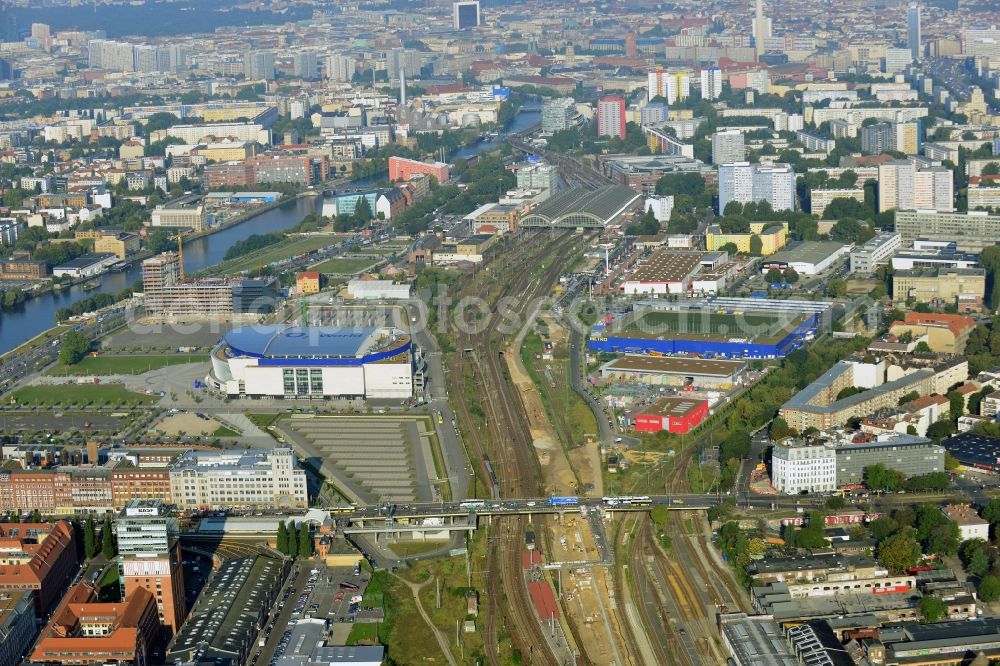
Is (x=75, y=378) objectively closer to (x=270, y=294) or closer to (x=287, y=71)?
(x=270, y=294)

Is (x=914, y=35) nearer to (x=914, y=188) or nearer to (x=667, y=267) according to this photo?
(x=914, y=188)

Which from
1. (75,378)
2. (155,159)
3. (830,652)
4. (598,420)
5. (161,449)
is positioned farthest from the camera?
(155,159)

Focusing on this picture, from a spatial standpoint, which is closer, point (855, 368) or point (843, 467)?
point (843, 467)

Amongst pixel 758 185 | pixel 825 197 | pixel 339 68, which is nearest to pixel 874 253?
pixel 825 197

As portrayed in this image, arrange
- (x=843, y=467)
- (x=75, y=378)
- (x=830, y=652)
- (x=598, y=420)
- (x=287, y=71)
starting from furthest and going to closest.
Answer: (x=287, y=71)
(x=75, y=378)
(x=598, y=420)
(x=843, y=467)
(x=830, y=652)

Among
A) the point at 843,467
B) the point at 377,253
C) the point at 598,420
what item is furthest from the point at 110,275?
the point at 843,467

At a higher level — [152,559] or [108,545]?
[152,559]

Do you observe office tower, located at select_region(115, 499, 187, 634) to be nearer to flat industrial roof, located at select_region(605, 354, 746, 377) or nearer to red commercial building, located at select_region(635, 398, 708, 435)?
red commercial building, located at select_region(635, 398, 708, 435)

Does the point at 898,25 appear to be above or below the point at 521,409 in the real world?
above
